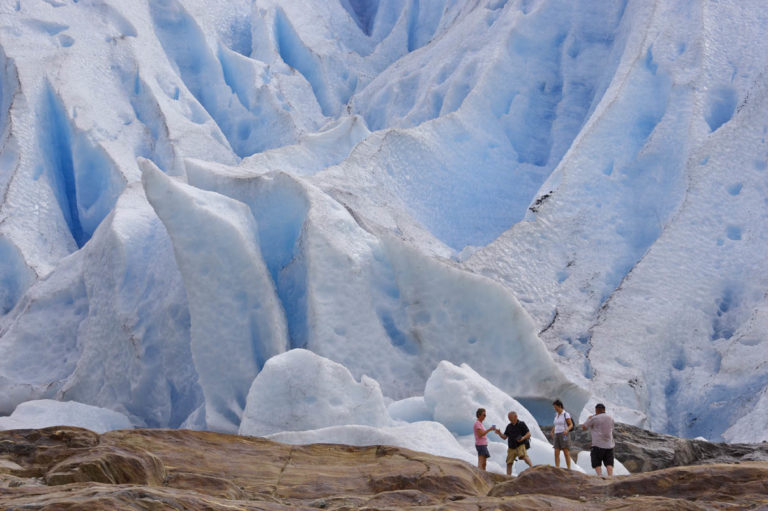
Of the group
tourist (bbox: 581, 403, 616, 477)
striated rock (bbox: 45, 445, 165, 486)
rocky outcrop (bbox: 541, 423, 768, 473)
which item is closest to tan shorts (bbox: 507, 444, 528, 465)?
tourist (bbox: 581, 403, 616, 477)

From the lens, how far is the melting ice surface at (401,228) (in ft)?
36.3

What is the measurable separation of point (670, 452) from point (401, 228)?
637 cm

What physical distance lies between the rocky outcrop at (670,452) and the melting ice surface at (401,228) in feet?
3.48

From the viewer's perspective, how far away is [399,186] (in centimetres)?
1559

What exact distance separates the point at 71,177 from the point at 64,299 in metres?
5.74

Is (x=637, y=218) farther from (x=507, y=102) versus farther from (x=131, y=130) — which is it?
(x=131, y=130)

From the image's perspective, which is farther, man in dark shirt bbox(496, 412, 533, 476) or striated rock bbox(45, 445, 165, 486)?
man in dark shirt bbox(496, 412, 533, 476)

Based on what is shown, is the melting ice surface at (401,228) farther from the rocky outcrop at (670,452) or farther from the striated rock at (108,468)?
the striated rock at (108,468)

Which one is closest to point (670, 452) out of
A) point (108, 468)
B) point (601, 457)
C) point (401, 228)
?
point (601, 457)

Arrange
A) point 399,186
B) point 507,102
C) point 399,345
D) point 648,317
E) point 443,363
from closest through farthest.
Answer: point 443,363 < point 399,345 < point 648,317 < point 399,186 < point 507,102

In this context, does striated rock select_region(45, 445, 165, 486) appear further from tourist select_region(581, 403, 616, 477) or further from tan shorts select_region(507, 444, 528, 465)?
tourist select_region(581, 403, 616, 477)

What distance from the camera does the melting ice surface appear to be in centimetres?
1105

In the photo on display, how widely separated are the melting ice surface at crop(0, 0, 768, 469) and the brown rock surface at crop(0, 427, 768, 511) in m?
1.11

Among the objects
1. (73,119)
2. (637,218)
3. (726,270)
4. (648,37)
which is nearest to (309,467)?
(726,270)
